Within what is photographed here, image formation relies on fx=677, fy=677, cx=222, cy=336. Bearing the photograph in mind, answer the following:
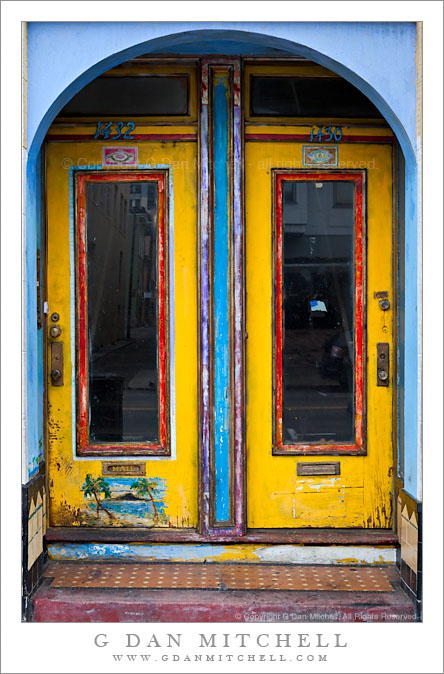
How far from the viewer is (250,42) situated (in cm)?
324

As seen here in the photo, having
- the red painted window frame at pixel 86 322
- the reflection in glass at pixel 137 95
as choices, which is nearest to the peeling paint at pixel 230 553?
the red painted window frame at pixel 86 322

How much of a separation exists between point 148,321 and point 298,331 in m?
0.83

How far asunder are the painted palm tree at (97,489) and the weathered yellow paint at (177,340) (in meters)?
0.03

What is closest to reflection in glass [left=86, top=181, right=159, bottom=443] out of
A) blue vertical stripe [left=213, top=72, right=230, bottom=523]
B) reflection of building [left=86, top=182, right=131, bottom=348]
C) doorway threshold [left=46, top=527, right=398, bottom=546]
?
reflection of building [left=86, top=182, right=131, bottom=348]

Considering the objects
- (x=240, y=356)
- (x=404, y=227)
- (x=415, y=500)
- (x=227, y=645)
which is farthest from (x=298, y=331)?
(x=227, y=645)

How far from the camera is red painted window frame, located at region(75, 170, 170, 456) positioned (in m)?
3.73

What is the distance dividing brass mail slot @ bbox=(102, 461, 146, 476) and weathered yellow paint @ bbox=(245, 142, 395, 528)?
60cm

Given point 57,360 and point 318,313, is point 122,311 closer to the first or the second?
point 57,360

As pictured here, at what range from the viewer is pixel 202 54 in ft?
11.9

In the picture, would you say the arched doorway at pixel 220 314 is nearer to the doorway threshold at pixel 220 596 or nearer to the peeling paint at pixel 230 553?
the peeling paint at pixel 230 553

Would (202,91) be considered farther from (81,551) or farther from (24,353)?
(81,551)

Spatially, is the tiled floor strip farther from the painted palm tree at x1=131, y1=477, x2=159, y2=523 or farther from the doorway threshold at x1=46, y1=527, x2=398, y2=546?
the painted palm tree at x1=131, y1=477, x2=159, y2=523

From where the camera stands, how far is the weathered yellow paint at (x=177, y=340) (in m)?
3.72

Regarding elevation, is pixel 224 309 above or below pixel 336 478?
above
